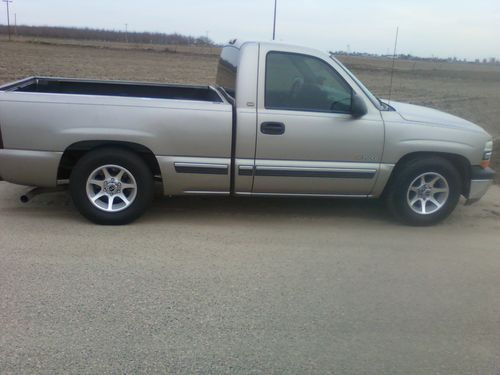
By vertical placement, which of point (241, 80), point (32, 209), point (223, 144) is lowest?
point (32, 209)

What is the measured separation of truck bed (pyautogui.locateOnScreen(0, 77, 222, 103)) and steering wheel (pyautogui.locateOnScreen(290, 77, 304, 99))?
1.02 m

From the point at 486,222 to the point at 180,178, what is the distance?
352 cm

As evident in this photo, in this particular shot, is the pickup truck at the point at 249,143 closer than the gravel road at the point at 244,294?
No

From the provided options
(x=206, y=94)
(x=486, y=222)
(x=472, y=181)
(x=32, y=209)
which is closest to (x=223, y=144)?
(x=206, y=94)

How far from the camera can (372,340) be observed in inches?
131

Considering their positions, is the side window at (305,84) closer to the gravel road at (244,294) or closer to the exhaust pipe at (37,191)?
the gravel road at (244,294)

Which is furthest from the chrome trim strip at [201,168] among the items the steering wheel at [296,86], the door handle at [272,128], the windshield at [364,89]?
the windshield at [364,89]

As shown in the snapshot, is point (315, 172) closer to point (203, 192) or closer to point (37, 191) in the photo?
point (203, 192)

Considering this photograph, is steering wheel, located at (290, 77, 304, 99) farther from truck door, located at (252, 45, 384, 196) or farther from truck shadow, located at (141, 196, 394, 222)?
truck shadow, located at (141, 196, 394, 222)

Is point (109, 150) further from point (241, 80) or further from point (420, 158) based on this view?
point (420, 158)

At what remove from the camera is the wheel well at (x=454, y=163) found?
554 cm

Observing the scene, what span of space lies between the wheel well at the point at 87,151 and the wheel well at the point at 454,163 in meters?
2.50

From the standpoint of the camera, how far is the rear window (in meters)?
5.42

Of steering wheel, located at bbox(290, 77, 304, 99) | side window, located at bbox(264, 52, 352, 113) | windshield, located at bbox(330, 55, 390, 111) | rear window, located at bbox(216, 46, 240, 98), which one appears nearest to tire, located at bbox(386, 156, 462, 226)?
windshield, located at bbox(330, 55, 390, 111)
